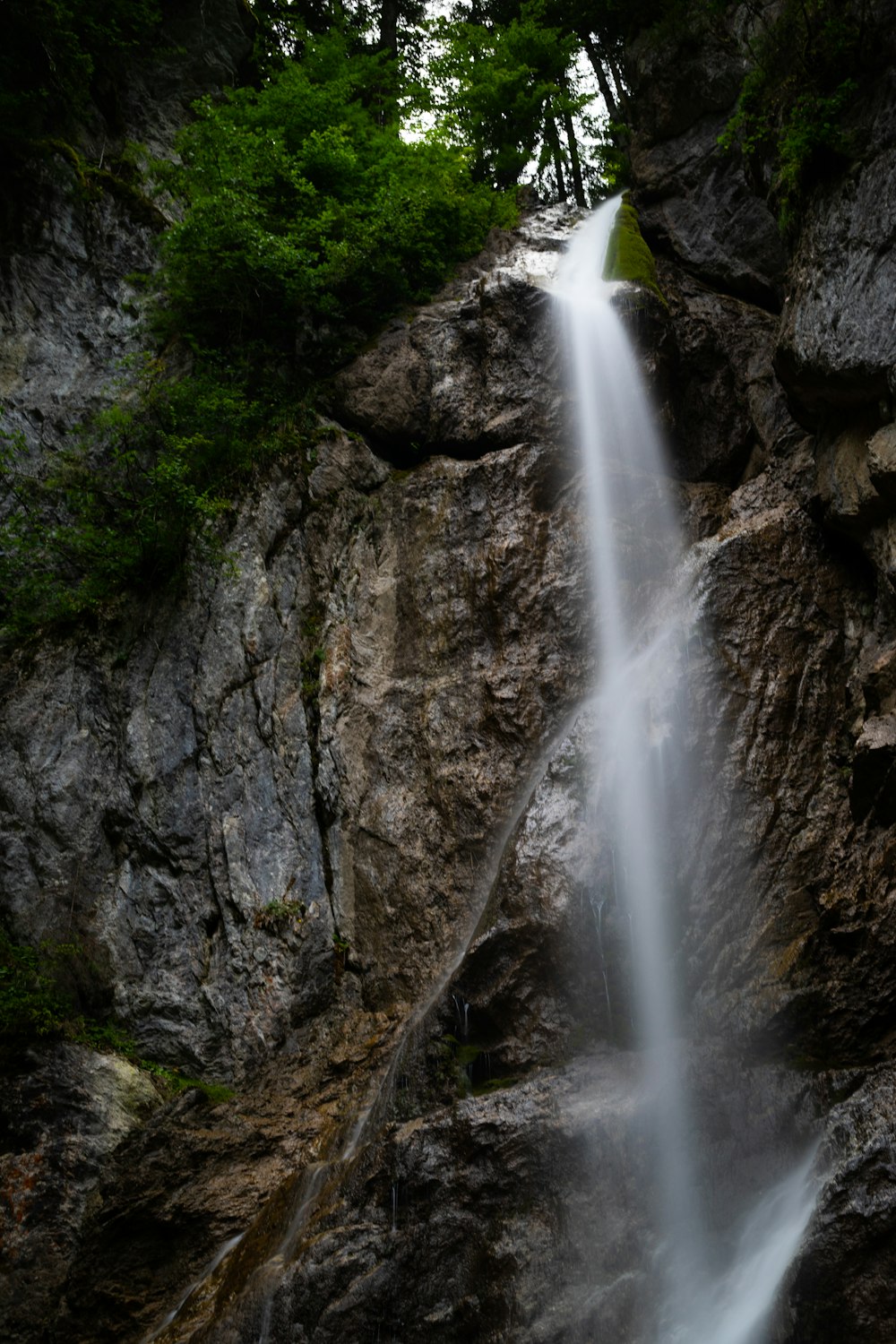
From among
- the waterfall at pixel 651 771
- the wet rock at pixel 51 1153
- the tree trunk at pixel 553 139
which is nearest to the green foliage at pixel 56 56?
the tree trunk at pixel 553 139

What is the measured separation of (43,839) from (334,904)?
326 centimetres

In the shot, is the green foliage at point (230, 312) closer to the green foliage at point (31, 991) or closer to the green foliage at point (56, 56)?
the green foliage at point (56, 56)

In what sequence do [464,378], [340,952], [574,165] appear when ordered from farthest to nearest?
1. [574,165]
2. [464,378]
3. [340,952]

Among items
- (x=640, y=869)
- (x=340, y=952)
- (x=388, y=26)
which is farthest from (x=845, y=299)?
(x=388, y=26)

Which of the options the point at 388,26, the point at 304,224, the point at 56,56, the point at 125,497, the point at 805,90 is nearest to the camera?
the point at 805,90

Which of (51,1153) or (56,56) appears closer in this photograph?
(51,1153)

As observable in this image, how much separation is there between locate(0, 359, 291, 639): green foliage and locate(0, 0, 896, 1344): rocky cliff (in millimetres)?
A: 580

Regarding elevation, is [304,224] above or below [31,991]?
above

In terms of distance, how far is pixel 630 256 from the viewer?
42.7 feet

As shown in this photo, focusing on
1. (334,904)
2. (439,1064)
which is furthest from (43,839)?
(439,1064)

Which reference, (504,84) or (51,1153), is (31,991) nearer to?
(51,1153)

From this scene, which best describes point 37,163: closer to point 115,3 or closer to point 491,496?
point 115,3

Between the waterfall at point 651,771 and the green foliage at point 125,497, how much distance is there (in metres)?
4.56

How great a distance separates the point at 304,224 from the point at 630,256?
15.5 feet
